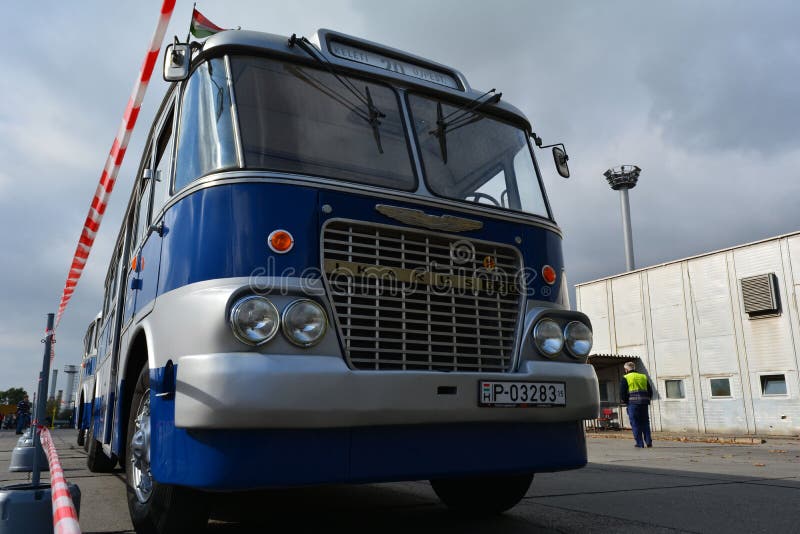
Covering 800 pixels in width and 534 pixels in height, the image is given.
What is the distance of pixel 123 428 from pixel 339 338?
210 centimetres

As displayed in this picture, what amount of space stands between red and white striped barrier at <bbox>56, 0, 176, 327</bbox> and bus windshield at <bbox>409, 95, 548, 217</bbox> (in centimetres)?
162

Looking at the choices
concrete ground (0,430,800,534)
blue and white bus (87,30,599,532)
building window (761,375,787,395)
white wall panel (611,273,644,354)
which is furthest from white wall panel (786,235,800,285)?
blue and white bus (87,30,599,532)

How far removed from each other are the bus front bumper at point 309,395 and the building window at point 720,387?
20511 millimetres

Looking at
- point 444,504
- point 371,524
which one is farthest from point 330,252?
point 444,504

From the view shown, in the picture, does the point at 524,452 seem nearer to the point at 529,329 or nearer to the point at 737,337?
the point at 529,329

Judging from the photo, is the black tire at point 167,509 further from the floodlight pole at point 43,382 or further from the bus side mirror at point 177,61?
the bus side mirror at point 177,61

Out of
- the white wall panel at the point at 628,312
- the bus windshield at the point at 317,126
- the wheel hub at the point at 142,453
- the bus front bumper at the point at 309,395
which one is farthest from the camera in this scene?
the white wall panel at the point at 628,312

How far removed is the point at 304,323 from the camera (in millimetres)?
3033

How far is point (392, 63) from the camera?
13.9 ft

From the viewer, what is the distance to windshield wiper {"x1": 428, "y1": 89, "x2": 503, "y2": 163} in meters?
4.16

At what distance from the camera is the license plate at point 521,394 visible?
3.38 meters

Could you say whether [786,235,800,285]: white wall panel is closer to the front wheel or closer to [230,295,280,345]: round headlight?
the front wheel

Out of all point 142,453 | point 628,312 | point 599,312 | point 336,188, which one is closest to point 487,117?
point 336,188

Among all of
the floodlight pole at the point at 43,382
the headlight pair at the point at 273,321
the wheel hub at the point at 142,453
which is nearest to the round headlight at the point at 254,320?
the headlight pair at the point at 273,321
